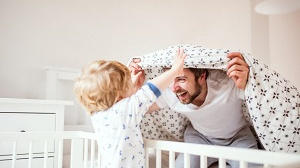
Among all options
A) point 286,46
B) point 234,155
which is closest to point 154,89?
point 234,155

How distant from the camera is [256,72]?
A: 0.92m

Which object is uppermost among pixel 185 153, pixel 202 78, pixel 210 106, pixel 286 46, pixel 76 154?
pixel 286 46

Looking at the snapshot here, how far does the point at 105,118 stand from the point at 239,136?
58cm

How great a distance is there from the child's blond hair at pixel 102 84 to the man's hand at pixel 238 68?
1.02ft

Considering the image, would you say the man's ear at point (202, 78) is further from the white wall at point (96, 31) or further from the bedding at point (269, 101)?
the white wall at point (96, 31)

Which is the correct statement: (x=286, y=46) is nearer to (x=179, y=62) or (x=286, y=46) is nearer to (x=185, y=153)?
(x=179, y=62)

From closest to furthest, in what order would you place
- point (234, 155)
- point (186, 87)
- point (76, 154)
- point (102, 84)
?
point (234, 155), point (102, 84), point (186, 87), point (76, 154)

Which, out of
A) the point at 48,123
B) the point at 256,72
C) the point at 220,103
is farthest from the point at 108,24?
the point at 256,72

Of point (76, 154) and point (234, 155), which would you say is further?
point (76, 154)

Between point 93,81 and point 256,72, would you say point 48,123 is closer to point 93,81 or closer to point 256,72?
point 93,81

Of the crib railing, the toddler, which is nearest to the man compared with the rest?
the toddler

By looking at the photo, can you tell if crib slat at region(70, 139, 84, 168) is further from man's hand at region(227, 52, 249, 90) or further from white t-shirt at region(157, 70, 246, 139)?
man's hand at region(227, 52, 249, 90)

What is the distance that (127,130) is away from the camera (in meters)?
0.87

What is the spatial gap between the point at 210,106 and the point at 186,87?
0.12 m
